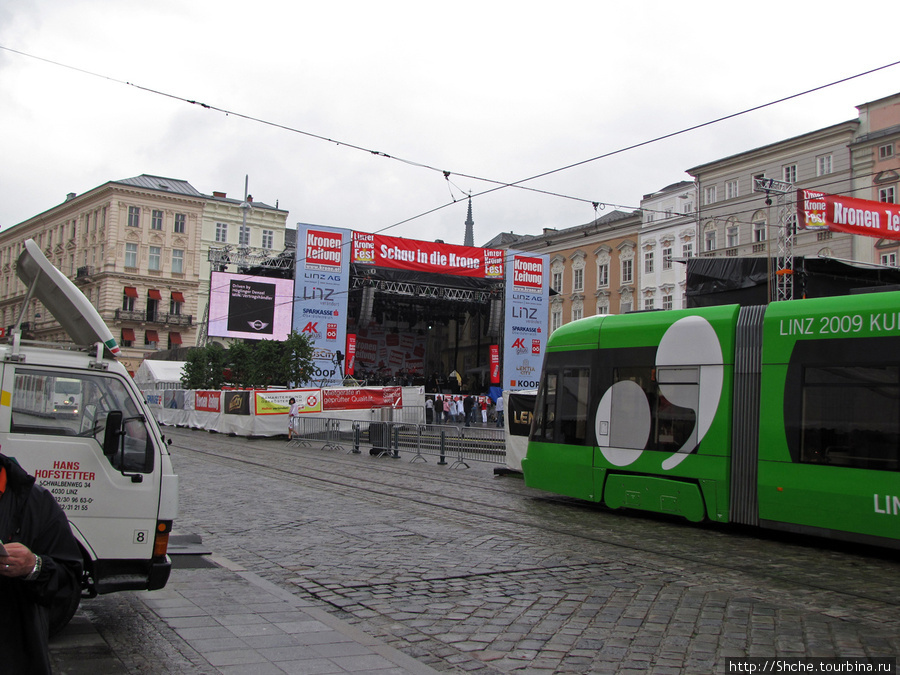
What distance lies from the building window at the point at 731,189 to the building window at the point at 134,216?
142ft

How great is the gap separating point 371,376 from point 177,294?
2400 cm

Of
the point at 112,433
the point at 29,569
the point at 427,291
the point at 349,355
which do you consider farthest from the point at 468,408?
the point at 29,569

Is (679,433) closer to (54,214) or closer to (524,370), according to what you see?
(524,370)

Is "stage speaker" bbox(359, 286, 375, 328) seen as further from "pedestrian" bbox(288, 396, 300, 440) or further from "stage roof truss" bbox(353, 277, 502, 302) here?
"pedestrian" bbox(288, 396, 300, 440)

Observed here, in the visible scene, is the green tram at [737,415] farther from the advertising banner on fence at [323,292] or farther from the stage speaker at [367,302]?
the stage speaker at [367,302]

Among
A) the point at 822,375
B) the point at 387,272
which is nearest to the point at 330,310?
the point at 387,272

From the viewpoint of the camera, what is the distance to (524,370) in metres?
42.7

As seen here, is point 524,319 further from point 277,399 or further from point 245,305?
point 277,399

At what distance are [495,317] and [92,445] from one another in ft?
126

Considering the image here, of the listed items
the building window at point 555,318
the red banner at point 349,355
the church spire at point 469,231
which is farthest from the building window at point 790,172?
the church spire at point 469,231

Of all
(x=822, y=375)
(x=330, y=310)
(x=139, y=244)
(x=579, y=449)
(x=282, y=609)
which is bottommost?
(x=282, y=609)

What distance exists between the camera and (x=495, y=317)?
43.3 meters

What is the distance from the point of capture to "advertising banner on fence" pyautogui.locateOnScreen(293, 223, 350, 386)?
37156mm

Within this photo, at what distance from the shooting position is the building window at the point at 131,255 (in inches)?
2468
